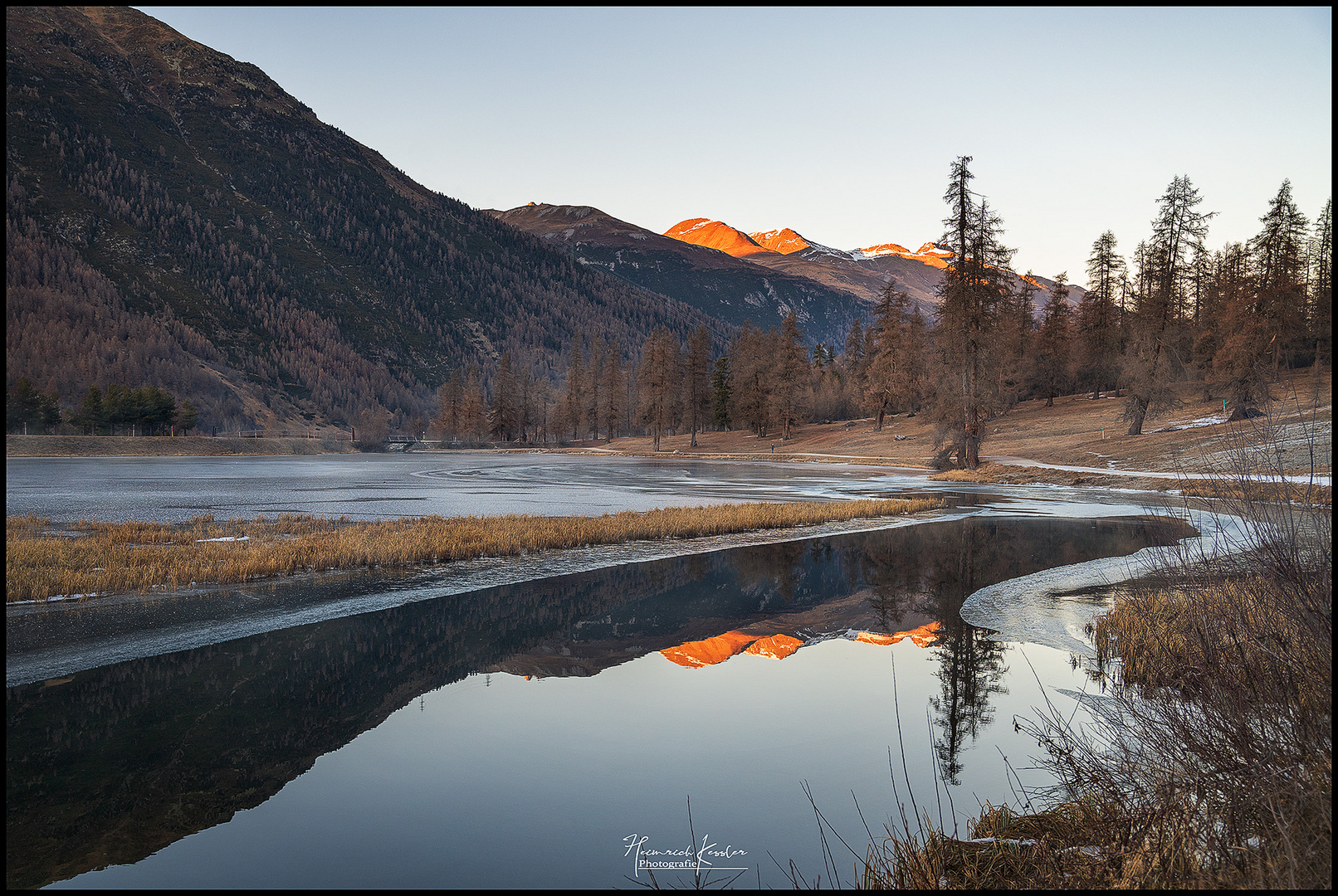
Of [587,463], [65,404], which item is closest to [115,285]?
[65,404]

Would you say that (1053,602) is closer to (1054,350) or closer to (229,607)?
(229,607)

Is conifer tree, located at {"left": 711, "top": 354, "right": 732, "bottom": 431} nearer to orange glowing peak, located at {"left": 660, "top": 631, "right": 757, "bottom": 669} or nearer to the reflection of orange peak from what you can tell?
the reflection of orange peak

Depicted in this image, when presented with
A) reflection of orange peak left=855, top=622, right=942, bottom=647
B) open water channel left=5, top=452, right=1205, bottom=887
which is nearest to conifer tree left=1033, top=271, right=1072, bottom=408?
open water channel left=5, top=452, right=1205, bottom=887

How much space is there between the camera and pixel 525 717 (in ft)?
32.3

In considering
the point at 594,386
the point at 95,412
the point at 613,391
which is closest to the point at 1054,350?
the point at 613,391

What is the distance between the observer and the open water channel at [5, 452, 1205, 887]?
22.0 feet

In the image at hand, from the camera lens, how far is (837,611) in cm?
1566

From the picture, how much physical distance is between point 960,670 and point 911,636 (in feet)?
7.23

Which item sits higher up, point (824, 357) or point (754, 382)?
point (824, 357)

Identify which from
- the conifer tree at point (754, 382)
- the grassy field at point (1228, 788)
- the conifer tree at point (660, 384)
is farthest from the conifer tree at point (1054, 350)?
the grassy field at point (1228, 788)

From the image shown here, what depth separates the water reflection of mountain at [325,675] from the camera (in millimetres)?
7316

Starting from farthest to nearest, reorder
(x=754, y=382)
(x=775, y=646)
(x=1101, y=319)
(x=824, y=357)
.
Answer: (x=824, y=357) → (x=754, y=382) → (x=1101, y=319) → (x=775, y=646)

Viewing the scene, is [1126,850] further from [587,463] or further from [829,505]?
[587,463]

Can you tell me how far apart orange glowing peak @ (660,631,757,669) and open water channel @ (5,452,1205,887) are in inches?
2.4
